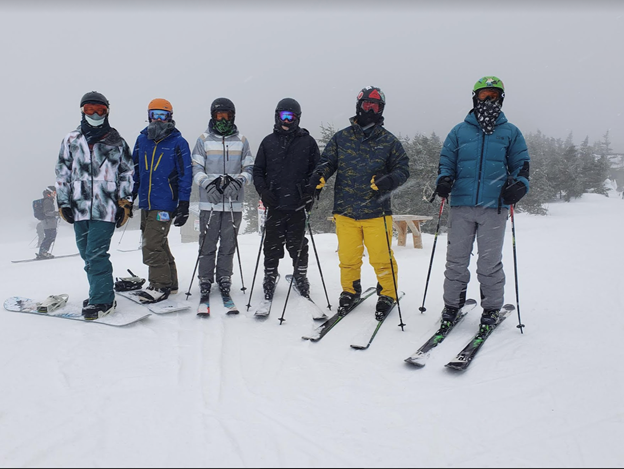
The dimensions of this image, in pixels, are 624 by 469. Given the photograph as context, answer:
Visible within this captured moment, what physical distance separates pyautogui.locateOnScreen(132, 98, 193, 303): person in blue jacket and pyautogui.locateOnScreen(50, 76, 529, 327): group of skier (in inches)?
0.5

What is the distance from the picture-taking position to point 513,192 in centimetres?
358

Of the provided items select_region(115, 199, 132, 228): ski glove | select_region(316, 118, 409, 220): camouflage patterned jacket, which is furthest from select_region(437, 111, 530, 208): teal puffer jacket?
select_region(115, 199, 132, 228): ski glove

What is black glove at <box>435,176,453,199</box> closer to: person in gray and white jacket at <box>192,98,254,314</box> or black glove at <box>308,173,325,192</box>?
black glove at <box>308,173,325,192</box>

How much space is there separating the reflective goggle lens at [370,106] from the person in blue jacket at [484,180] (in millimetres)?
877

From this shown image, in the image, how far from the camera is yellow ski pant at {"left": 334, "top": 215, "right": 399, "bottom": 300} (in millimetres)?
4285

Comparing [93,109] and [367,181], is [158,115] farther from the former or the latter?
[367,181]

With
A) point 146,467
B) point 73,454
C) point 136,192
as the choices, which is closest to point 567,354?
point 146,467

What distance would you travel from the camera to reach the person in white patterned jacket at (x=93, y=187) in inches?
156

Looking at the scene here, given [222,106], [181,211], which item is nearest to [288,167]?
[222,106]

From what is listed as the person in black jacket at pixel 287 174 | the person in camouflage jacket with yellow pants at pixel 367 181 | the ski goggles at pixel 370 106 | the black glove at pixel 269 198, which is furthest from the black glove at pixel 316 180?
the ski goggles at pixel 370 106

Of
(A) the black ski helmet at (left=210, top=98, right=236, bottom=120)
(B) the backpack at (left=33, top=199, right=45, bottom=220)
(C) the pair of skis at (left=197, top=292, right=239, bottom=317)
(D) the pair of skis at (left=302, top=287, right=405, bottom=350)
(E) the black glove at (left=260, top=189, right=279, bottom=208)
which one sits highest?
(A) the black ski helmet at (left=210, top=98, right=236, bottom=120)

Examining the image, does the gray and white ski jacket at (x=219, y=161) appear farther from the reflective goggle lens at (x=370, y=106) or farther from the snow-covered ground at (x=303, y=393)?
the reflective goggle lens at (x=370, y=106)

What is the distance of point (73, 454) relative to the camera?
6.44 ft

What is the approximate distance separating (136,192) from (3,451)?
3210 millimetres
